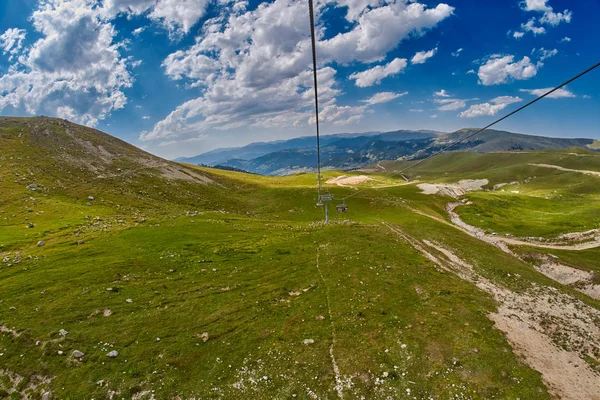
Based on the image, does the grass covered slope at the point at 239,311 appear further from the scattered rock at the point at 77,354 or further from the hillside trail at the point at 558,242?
the hillside trail at the point at 558,242

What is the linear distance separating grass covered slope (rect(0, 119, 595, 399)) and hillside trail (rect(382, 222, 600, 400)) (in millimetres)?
1364

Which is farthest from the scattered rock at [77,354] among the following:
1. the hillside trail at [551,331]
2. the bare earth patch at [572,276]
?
the bare earth patch at [572,276]

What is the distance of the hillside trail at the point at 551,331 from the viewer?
23062 millimetres

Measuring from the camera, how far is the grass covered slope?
21.2 m

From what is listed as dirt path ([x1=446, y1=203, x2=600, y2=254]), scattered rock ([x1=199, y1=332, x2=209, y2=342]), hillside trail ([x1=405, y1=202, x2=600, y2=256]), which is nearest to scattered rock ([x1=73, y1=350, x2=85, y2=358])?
scattered rock ([x1=199, y1=332, x2=209, y2=342])

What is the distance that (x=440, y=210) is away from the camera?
10531cm

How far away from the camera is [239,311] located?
30.4 metres

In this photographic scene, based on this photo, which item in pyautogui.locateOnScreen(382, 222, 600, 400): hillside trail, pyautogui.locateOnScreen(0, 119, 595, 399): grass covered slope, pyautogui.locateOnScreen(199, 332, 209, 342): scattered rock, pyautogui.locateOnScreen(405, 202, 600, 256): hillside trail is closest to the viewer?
pyautogui.locateOnScreen(0, 119, 595, 399): grass covered slope

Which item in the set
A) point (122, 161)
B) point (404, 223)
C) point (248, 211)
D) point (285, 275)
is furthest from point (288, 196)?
point (285, 275)

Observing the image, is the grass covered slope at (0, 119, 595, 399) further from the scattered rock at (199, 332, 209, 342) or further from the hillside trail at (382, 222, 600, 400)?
the hillside trail at (382, 222, 600, 400)

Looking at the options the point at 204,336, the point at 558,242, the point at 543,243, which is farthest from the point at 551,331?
the point at 558,242

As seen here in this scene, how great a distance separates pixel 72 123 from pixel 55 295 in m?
133

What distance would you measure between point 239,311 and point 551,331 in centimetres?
3133

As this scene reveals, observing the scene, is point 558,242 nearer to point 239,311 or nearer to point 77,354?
point 239,311
